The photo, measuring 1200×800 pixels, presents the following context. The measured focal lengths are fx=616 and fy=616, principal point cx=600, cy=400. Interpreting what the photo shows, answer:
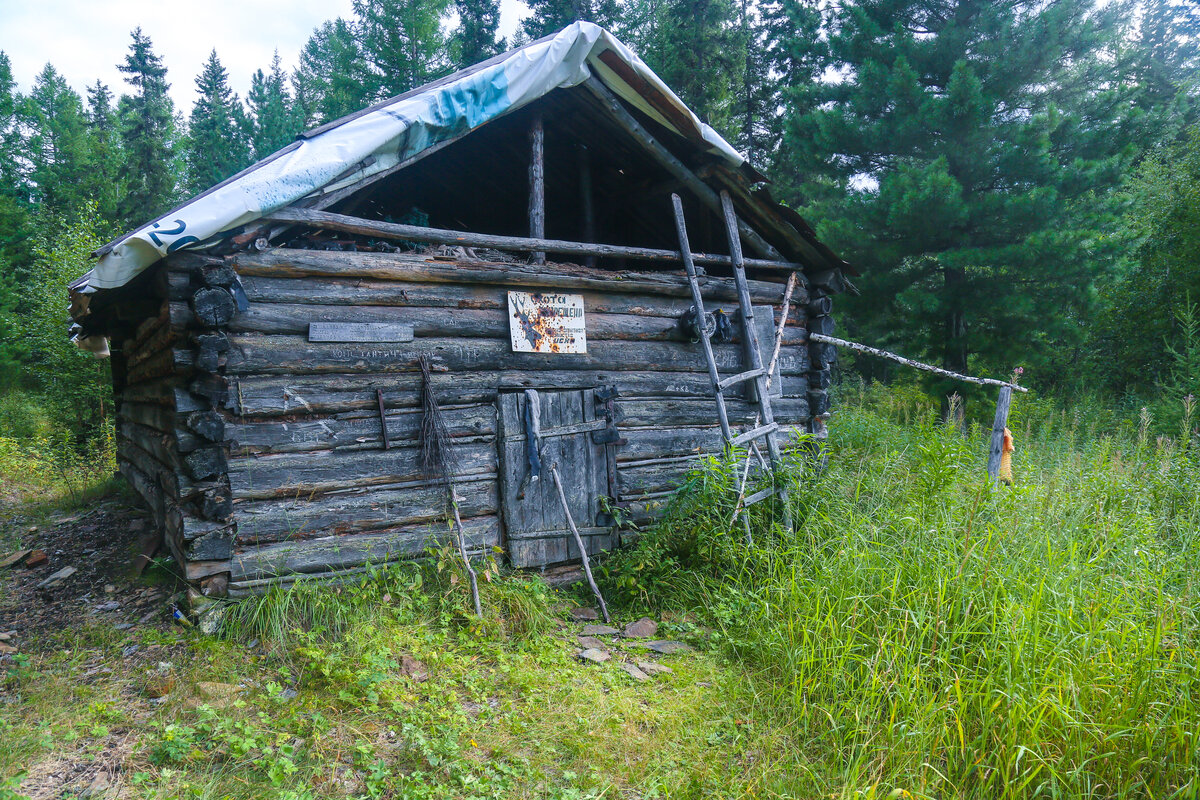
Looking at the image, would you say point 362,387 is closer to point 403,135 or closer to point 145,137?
point 403,135

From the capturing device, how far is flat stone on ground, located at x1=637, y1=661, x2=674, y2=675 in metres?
Answer: 4.43

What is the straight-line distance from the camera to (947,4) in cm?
1229

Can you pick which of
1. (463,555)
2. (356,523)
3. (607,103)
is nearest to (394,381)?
(356,523)

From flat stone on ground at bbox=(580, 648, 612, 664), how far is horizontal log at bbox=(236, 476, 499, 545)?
1.65m

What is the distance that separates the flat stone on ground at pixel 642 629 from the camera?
5.12 meters

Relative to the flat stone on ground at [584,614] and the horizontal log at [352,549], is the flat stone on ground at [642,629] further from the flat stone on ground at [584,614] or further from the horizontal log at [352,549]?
the horizontal log at [352,549]

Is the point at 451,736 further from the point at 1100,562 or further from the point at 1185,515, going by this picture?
the point at 1185,515

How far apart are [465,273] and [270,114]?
29405 mm

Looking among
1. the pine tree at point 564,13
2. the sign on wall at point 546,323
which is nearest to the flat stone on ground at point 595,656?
the sign on wall at point 546,323

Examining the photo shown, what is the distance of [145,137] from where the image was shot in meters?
25.1

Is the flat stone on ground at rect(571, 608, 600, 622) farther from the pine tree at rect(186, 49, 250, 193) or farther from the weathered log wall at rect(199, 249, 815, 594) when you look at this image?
the pine tree at rect(186, 49, 250, 193)

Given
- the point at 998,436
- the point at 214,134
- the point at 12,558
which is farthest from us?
the point at 214,134

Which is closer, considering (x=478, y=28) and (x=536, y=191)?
(x=536, y=191)

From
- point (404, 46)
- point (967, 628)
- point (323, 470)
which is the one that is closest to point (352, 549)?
point (323, 470)
